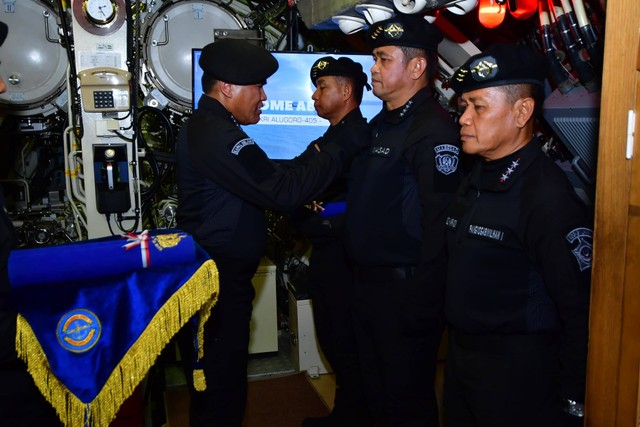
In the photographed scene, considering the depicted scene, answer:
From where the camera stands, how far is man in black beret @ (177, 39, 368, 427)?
2.40 meters

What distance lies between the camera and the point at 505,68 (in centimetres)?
A: 186

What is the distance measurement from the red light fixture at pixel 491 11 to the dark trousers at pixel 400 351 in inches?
43.9

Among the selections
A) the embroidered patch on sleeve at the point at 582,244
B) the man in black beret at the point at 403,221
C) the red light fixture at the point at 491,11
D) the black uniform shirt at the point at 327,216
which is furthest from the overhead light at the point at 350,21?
A: the embroidered patch on sleeve at the point at 582,244

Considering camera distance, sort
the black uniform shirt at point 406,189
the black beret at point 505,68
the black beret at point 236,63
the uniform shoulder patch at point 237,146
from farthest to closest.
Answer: the black beret at point 236,63, the uniform shoulder patch at point 237,146, the black uniform shirt at point 406,189, the black beret at point 505,68

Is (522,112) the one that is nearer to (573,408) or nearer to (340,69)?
(573,408)

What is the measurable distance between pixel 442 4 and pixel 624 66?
1.48m

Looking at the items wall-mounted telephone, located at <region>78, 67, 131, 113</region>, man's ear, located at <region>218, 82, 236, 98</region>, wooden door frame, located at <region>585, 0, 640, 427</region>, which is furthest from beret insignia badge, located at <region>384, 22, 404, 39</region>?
wall-mounted telephone, located at <region>78, 67, 131, 113</region>

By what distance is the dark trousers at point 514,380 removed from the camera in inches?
69.2

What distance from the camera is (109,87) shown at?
11.7 ft

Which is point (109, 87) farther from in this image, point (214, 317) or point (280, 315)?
point (280, 315)

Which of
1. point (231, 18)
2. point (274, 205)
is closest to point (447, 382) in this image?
point (274, 205)

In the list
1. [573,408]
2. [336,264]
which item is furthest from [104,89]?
[573,408]

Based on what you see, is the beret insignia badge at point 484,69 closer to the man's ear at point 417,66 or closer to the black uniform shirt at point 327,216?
the man's ear at point 417,66

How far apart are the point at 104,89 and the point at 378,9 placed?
75.3 inches
